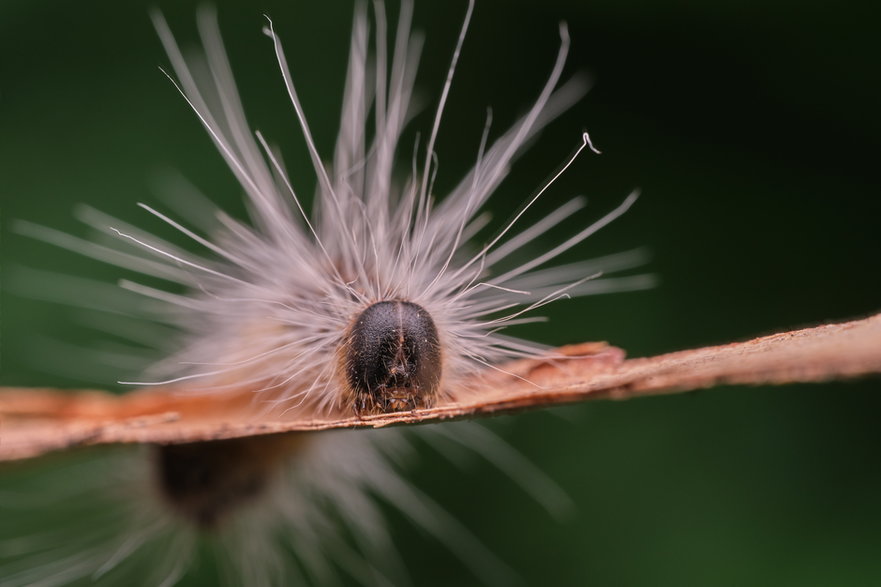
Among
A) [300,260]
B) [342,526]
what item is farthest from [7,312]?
[300,260]

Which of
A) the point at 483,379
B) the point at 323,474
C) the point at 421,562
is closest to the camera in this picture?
the point at 483,379

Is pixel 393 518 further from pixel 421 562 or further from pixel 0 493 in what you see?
pixel 0 493

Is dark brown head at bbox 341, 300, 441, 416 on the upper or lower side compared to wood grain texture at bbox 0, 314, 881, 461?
upper

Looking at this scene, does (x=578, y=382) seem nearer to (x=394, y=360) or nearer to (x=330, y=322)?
(x=394, y=360)

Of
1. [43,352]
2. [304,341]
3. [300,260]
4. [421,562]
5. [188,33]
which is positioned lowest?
[421,562]

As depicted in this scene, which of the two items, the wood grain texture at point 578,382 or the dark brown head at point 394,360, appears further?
the dark brown head at point 394,360

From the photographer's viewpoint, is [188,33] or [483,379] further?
[188,33]
